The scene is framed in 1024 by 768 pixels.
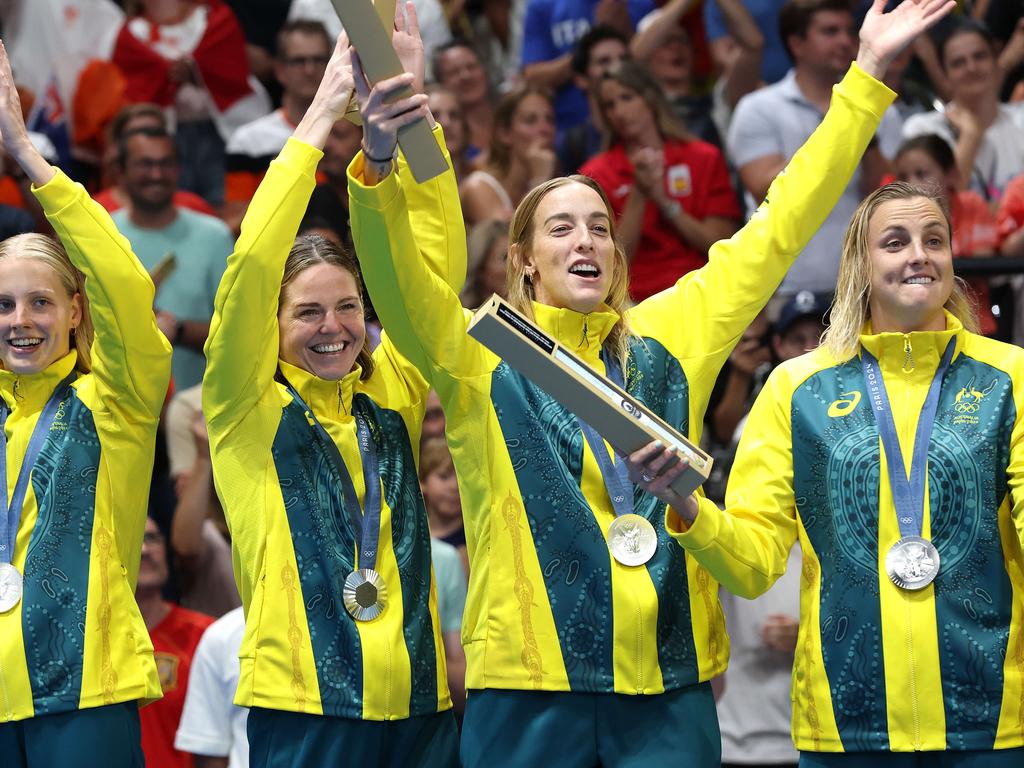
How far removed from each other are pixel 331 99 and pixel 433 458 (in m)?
2.33

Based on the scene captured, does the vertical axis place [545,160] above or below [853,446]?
above

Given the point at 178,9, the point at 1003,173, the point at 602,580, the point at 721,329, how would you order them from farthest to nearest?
the point at 178,9, the point at 1003,173, the point at 721,329, the point at 602,580

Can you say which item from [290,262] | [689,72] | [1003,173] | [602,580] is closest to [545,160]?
[689,72]

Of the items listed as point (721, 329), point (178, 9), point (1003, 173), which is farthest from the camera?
point (178, 9)

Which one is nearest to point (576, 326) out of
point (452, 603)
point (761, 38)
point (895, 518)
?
point (895, 518)

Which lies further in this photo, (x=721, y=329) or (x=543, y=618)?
(x=721, y=329)

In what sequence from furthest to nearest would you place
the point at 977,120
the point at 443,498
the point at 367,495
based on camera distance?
the point at 977,120 < the point at 443,498 < the point at 367,495

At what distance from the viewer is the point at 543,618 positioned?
397cm

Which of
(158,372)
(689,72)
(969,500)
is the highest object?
(689,72)

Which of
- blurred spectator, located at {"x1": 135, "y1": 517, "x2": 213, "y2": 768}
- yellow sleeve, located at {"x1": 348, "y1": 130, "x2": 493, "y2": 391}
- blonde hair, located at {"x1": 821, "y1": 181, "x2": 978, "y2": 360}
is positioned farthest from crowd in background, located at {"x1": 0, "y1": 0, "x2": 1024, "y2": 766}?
blonde hair, located at {"x1": 821, "y1": 181, "x2": 978, "y2": 360}

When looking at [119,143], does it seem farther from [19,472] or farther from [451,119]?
Answer: [19,472]

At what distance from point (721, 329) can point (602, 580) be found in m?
0.70

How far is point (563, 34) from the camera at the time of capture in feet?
29.5

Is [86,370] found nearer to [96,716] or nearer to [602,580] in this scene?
[96,716]
